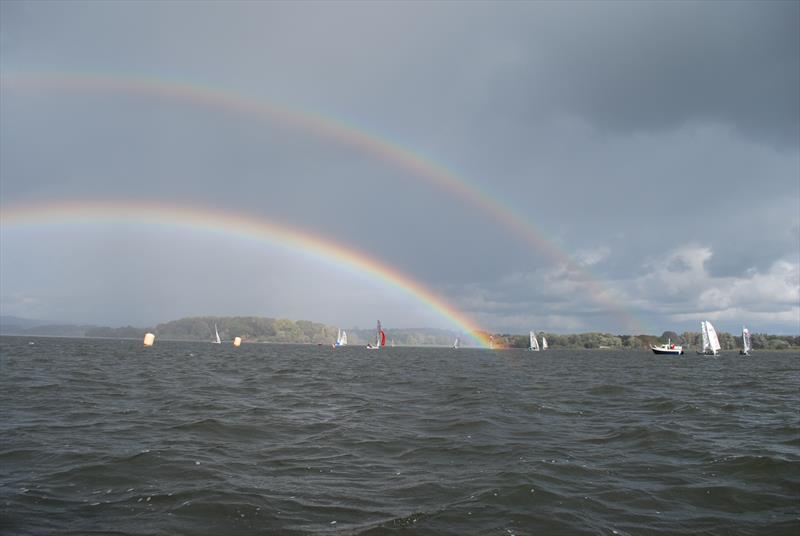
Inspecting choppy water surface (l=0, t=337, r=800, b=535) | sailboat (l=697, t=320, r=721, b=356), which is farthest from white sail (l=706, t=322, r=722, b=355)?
choppy water surface (l=0, t=337, r=800, b=535)

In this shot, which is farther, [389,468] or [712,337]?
[712,337]

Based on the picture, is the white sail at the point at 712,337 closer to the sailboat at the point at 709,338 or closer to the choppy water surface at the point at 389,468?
the sailboat at the point at 709,338

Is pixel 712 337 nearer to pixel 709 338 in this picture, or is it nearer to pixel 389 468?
pixel 709 338

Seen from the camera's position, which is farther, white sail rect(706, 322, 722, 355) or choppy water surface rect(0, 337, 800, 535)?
white sail rect(706, 322, 722, 355)

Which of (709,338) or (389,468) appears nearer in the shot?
(389,468)

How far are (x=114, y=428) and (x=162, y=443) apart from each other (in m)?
3.63

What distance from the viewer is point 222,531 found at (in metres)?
9.09

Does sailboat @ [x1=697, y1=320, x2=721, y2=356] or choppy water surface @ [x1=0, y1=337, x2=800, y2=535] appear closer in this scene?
choppy water surface @ [x1=0, y1=337, x2=800, y2=535]

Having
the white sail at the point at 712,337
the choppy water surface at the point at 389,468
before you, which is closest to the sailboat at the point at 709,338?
the white sail at the point at 712,337

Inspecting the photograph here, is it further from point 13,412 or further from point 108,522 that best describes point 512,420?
point 13,412

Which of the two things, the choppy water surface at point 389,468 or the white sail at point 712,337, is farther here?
the white sail at point 712,337

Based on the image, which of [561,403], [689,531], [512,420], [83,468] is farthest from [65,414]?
[561,403]

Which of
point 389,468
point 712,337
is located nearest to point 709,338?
point 712,337

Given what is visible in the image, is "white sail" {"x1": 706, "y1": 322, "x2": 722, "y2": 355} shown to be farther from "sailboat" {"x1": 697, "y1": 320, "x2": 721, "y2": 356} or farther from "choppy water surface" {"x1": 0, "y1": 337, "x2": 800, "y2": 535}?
"choppy water surface" {"x1": 0, "y1": 337, "x2": 800, "y2": 535}
